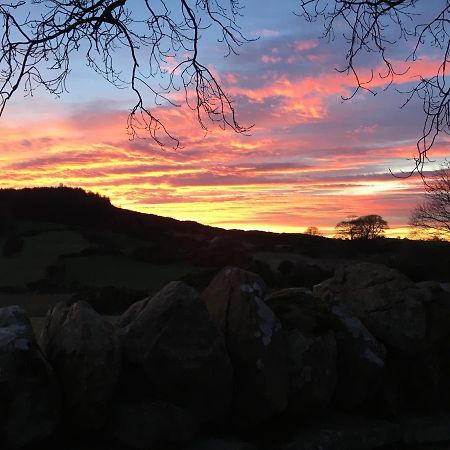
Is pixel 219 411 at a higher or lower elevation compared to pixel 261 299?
lower

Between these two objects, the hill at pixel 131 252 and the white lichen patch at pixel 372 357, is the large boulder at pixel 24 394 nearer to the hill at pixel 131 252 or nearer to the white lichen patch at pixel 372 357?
the white lichen patch at pixel 372 357

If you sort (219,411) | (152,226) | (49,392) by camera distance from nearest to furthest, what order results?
(49,392)
(219,411)
(152,226)

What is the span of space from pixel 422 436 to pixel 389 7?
14.1ft

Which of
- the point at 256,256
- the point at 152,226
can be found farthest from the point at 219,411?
the point at 152,226

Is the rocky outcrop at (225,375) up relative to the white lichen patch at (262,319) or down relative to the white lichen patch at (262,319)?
down

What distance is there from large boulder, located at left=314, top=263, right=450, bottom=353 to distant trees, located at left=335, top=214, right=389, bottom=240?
40.6 meters

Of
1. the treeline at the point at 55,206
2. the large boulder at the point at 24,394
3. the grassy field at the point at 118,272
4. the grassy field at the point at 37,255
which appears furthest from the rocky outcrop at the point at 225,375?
the treeline at the point at 55,206

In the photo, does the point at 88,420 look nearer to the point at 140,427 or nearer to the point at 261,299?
the point at 140,427

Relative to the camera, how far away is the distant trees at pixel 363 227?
→ 47500 millimetres

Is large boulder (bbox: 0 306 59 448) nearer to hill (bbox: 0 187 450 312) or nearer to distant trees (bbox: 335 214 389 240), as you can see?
hill (bbox: 0 187 450 312)

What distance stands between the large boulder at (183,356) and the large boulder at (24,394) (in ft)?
2.55

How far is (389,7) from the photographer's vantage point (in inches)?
218

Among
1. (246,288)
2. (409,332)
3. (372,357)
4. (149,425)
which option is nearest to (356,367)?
(372,357)

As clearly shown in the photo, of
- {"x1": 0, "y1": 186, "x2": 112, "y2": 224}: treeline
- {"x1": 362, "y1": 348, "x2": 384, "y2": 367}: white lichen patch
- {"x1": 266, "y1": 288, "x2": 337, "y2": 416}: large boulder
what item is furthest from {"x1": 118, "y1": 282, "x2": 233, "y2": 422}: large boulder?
{"x1": 0, "y1": 186, "x2": 112, "y2": 224}: treeline
